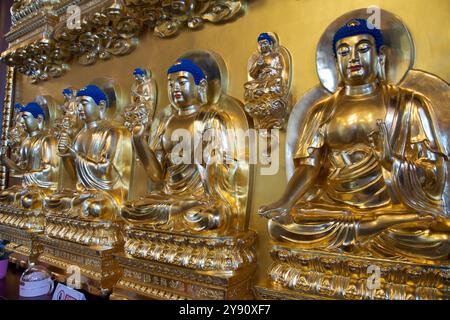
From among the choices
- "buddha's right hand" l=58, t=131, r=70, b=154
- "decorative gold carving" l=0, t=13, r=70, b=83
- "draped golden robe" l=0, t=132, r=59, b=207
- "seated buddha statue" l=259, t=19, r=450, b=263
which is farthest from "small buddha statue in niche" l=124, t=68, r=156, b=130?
"decorative gold carving" l=0, t=13, r=70, b=83

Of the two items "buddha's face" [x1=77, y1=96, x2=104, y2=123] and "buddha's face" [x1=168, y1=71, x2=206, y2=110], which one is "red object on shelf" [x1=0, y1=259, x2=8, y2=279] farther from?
"buddha's face" [x1=168, y1=71, x2=206, y2=110]

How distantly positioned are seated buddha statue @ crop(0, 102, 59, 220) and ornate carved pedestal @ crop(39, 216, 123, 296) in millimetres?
685

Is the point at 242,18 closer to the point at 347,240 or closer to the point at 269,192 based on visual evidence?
the point at 269,192

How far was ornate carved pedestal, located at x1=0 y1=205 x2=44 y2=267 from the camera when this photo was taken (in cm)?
306

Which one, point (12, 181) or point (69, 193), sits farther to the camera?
point (12, 181)

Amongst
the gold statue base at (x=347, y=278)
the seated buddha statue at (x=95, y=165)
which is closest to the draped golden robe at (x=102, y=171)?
the seated buddha statue at (x=95, y=165)

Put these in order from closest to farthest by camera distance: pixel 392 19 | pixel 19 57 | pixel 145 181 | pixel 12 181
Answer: pixel 392 19
pixel 145 181
pixel 19 57
pixel 12 181

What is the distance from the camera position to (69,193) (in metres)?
3.00

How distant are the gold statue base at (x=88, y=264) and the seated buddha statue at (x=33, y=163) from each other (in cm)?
79

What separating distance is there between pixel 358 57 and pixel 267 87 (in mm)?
560

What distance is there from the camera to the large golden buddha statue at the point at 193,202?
1.98m

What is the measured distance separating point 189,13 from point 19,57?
2619 mm
